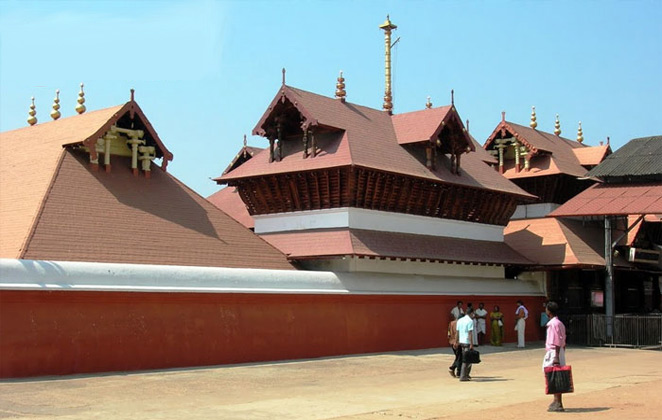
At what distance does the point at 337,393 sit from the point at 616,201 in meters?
16.7

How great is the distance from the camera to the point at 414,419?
1223 centimetres

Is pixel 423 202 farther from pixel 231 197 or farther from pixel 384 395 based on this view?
pixel 384 395

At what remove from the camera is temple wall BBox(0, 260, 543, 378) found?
1683 centimetres

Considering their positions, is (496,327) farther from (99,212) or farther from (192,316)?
(99,212)

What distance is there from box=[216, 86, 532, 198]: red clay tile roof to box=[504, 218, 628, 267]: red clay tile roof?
312 cm

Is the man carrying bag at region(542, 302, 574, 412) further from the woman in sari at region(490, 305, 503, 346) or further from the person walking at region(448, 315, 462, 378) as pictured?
the woman in sari at region(490, 305, 503, 346)

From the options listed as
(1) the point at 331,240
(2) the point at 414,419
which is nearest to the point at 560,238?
(1) the point at 331,240

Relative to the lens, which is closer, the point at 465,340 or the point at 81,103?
the point at 465,340

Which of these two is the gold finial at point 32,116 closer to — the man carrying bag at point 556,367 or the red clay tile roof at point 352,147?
the red clay tile roof at point 352,147

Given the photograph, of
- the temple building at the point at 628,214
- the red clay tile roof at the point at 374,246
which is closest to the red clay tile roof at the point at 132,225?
the red clay tile roof at the point at 374,246

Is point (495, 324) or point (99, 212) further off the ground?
point (99, 212)

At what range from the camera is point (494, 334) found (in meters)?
27.5

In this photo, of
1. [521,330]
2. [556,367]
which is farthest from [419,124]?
[556,367]

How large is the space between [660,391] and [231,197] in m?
21.2
